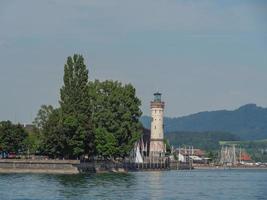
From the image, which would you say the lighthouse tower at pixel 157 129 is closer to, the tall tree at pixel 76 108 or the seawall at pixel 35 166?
A: the tall tree at pixel 76 108

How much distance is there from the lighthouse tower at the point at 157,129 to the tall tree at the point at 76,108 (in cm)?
7517

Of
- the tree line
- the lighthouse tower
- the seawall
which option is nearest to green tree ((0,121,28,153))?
the tree line

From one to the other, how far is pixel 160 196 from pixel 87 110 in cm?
4551

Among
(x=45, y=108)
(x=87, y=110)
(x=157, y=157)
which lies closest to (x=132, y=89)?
(x=45, y=108)

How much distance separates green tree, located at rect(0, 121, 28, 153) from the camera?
10838cm

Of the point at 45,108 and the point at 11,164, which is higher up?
the point at 45,108

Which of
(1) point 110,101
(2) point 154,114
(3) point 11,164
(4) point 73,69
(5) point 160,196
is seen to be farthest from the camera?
(2) point 154,114

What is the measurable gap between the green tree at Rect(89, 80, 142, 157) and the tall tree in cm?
1132

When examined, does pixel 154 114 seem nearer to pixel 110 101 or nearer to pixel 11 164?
pixel 110 101

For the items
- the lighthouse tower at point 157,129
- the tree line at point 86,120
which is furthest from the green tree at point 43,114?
the lighthouse tower at point 157,129

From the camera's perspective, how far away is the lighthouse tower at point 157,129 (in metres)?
181

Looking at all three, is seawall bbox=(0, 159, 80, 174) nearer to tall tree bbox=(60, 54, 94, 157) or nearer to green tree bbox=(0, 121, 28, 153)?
tall tree bbox=(60, 54, 94, 157)

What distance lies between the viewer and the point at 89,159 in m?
112

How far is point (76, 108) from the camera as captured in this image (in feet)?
333
